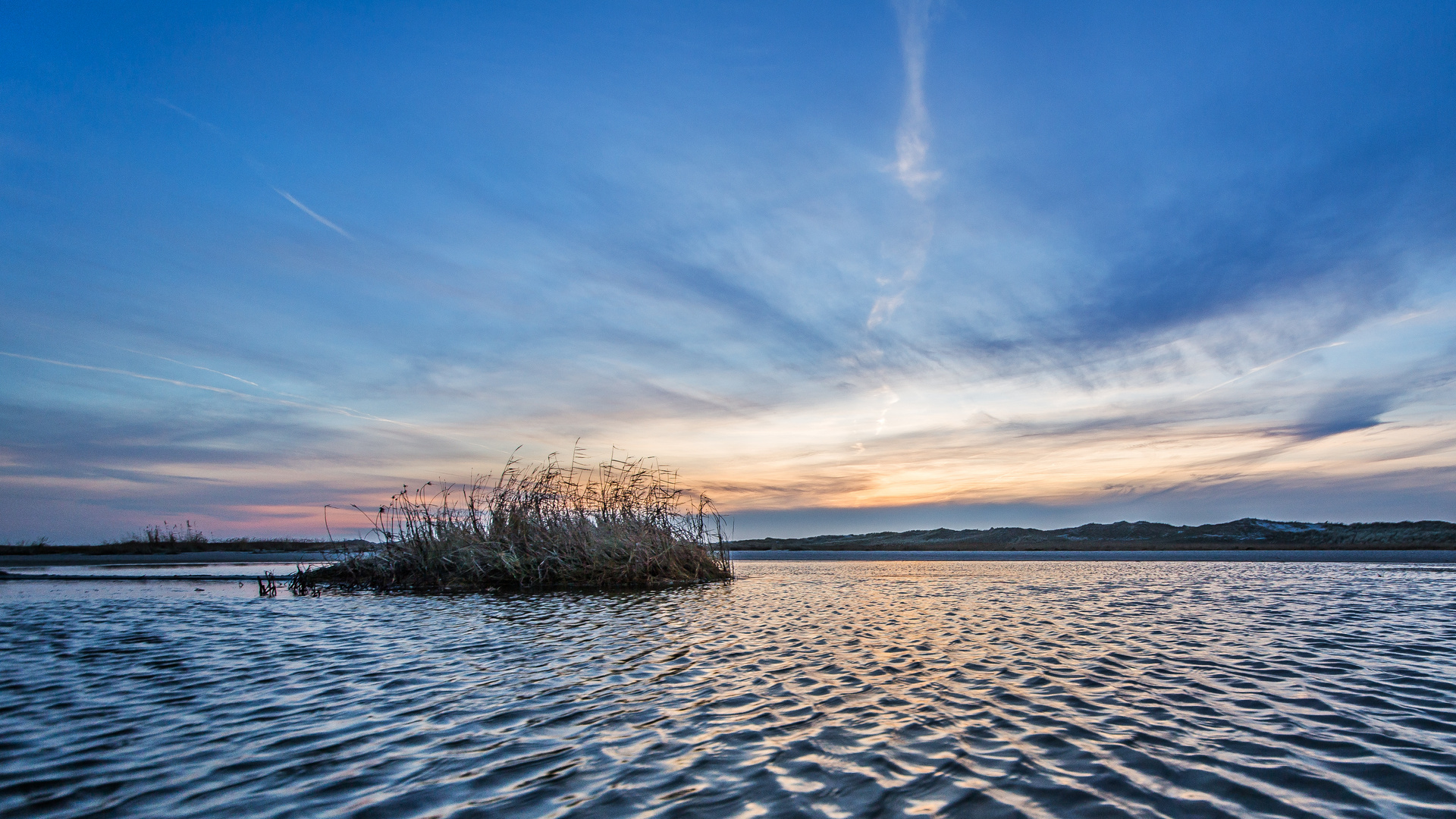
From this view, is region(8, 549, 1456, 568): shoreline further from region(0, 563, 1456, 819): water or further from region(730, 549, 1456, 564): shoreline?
region(0, 563, 1456, 819): water

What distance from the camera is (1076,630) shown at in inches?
351

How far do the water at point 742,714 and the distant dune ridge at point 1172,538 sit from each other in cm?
3113

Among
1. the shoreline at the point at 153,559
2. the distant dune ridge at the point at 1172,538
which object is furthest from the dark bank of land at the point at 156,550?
the distant dune ridge at the point at 1172,538

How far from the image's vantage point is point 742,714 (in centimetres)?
508

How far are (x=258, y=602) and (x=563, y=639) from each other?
9.76 metres

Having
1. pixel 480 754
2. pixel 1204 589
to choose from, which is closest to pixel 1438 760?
pixel 480 754

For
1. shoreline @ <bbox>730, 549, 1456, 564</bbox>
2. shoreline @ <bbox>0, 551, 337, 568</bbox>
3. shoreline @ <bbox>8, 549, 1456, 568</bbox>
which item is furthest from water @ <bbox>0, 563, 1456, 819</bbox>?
shoreline @ <bbox>0, 551, 337, 568</bbox>

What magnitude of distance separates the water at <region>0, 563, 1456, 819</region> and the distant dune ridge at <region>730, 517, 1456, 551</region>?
31126 millimetres

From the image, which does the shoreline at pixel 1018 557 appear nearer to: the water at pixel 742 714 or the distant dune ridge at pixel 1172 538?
the distant dune ridge at pixel 1172 538

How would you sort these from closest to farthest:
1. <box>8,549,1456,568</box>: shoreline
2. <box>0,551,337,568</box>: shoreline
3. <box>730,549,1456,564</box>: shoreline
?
<box>730,549,1456,564</box>: shoreline, <box>8,549,1456,568</box>: shoreline, <box>0,551,337,568</box>: shoreline

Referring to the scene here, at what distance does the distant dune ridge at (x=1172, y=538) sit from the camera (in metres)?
35.8

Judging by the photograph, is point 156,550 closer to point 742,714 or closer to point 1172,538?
point 742,714

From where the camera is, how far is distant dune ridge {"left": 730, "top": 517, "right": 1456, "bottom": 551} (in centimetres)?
3578

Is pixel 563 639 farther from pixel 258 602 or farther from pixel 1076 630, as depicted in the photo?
pixel 258 602
